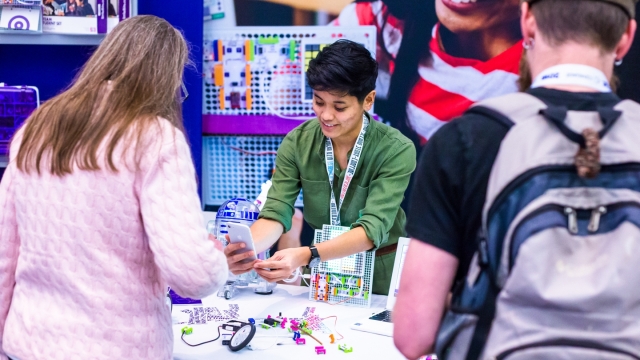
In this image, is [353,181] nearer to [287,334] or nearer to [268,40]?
[287,334]

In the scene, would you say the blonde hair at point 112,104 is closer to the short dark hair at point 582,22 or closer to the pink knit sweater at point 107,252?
the pink knit sweater at point 107,252

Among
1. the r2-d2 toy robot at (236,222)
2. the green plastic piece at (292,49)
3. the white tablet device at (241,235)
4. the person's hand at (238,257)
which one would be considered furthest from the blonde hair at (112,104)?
the green plastic piece at (292,49)

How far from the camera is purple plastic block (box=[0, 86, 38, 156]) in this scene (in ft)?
9.61

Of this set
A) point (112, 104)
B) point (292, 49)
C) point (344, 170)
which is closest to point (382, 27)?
point (292, 49)

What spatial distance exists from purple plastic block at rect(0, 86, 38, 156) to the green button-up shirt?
1.29 meters

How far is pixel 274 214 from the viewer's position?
244cm

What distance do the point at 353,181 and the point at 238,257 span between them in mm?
691

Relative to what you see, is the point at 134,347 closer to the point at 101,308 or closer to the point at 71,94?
the point at 101,308

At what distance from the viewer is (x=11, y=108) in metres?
2.94

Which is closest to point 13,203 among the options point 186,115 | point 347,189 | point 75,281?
point 75,281

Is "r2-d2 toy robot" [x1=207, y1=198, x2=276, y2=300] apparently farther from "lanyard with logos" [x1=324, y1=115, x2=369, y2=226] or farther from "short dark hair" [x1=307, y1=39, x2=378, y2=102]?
"short dark hair" [x1=307, y1=39, x2=378, y2=102]

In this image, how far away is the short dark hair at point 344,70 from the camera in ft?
7.64

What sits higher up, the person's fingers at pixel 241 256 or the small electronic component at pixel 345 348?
the person's fingers at pixel 241 256

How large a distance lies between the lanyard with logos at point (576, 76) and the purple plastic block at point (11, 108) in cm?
260
